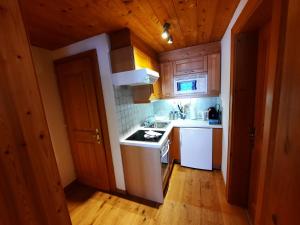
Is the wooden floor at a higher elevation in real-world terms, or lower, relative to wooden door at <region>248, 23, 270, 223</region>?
lower

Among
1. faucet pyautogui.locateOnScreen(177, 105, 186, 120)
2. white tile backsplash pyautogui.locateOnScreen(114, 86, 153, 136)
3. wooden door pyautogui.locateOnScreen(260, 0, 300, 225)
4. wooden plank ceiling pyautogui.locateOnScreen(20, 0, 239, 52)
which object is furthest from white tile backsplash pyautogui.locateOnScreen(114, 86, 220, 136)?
wooden door pyautogui.locateOnScreen(260, 0, 300, 225)

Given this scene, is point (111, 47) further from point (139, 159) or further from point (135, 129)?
point (139, 159)

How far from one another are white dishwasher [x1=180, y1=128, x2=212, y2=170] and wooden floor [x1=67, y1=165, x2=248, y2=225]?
0.30m

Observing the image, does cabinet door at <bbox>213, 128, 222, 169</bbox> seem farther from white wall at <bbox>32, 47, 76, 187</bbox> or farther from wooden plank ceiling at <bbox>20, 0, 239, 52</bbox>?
white wall at <bbox>32, 47, 76, 187</bbox>

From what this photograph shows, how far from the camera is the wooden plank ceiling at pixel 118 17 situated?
106cm

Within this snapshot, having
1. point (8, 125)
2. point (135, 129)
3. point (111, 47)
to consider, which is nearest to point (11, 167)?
point (8, 125)

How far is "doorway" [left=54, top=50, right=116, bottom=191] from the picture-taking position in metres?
1.71

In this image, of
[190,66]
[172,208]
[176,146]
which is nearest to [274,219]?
[172,208]

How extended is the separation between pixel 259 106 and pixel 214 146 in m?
1.16

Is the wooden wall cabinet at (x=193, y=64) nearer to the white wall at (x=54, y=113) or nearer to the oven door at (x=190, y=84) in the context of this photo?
the oven door at (x=190, y=84)

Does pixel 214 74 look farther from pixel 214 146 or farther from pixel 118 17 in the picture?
pixel 118 17

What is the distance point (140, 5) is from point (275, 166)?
1466mm

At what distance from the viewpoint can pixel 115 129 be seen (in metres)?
1.76

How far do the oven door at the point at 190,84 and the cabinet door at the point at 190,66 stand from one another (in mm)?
95
